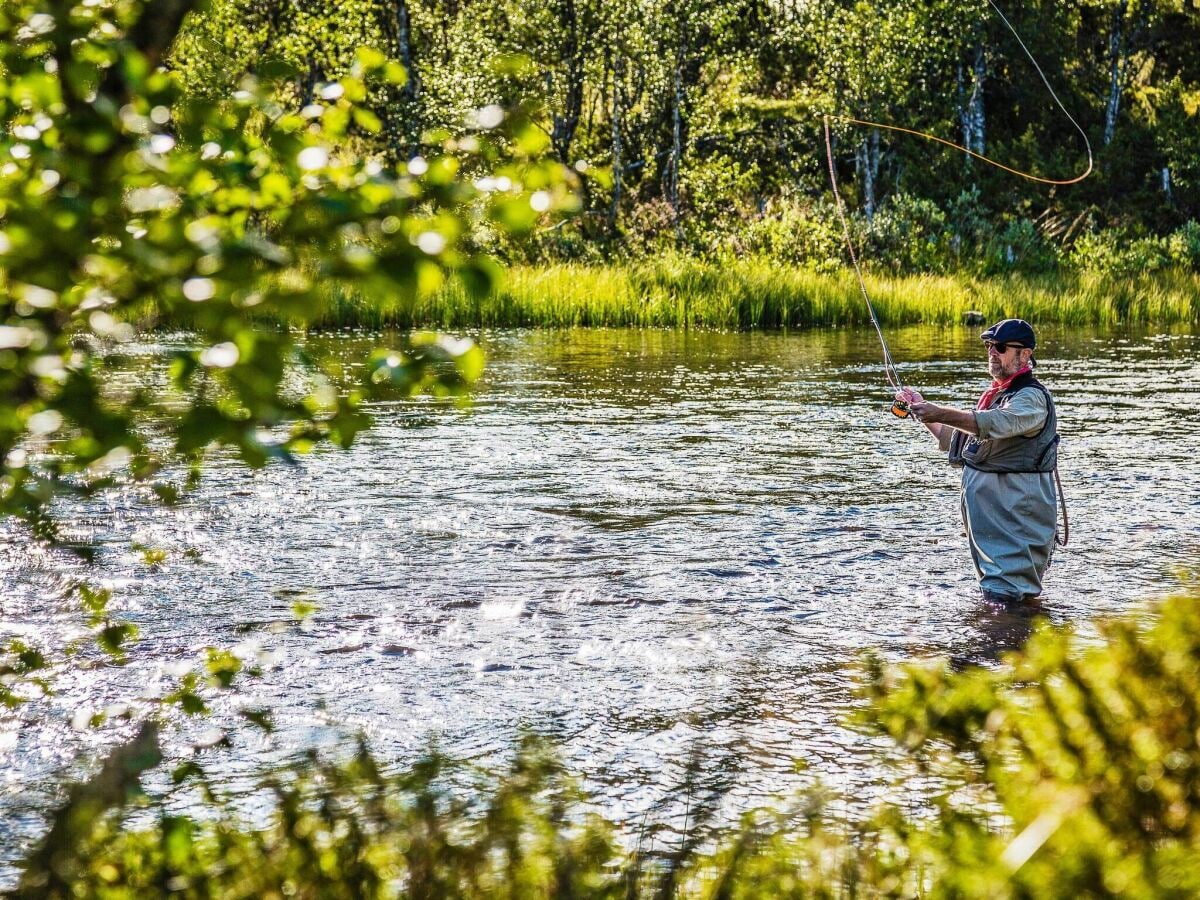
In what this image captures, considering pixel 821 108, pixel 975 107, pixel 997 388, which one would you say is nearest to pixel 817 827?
pixel 997 388

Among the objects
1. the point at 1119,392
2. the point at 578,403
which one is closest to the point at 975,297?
the point at 1119,392

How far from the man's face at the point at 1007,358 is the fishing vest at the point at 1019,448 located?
0.21 feet

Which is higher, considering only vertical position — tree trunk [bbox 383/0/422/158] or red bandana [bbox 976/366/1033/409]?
tree trunk [bbox 383/0/422/158]

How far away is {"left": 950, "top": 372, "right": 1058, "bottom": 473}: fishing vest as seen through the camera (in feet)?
26.8

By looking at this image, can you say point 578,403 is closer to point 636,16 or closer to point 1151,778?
point 1151,778

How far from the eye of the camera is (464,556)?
1002cm

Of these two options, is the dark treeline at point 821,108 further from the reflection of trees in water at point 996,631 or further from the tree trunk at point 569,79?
the reflection of trees in water at point 996,631

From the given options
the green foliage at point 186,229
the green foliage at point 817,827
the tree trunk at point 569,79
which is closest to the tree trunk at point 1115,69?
the tree trunk at point 569,79

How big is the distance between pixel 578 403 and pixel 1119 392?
262 inches

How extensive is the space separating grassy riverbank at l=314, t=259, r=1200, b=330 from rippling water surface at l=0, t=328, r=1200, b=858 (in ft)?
32.6

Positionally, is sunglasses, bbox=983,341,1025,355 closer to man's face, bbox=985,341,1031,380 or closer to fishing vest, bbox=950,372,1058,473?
man's face, bbox=985,341,1031,380

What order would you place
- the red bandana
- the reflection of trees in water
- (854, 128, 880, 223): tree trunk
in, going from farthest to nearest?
(854, 128, 880, 223): tree trunk → the red bandana → the reflection of trees in water

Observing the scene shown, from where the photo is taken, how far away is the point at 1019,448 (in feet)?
26.9

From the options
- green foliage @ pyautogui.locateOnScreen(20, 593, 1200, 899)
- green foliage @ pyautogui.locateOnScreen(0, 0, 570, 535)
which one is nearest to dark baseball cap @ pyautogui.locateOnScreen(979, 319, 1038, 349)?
green foliage @ pyautogui.locateOnScreen(20, 593, 1200, 899)
